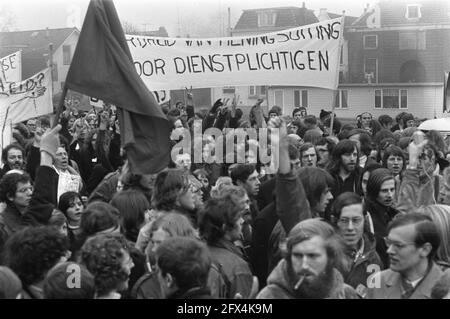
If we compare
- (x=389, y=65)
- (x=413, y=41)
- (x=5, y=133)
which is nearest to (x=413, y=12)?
(x=413, y=41)

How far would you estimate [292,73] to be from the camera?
10.8 m

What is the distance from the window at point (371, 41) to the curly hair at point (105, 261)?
5044 centimetres

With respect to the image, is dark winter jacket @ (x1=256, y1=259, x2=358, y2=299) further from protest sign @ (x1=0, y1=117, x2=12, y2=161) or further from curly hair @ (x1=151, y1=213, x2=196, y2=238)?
protest sign @ (x1=0, y1=117, x2=12, y2=161)

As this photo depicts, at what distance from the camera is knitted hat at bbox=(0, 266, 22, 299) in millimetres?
3566

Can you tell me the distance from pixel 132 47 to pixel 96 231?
21.7 feet

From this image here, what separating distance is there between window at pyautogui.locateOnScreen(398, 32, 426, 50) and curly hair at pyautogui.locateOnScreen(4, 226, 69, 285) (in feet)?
161

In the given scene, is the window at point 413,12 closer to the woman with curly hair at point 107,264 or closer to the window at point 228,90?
the window at point 228,90

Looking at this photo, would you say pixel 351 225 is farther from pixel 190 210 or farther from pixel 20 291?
pixel 20 291

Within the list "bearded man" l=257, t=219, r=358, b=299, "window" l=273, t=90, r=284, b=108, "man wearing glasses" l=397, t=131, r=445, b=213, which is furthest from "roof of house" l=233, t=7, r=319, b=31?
"bearded man" l=257, t=219, r=358, b=299

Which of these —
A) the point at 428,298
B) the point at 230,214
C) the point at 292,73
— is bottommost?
the point at 428,298

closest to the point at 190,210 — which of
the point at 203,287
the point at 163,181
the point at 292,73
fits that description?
the point at 163,181

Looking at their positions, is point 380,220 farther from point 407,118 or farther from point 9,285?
point 407,118

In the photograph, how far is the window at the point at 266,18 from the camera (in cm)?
5819

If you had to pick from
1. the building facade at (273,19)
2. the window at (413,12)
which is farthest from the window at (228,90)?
the window at (413,12)
